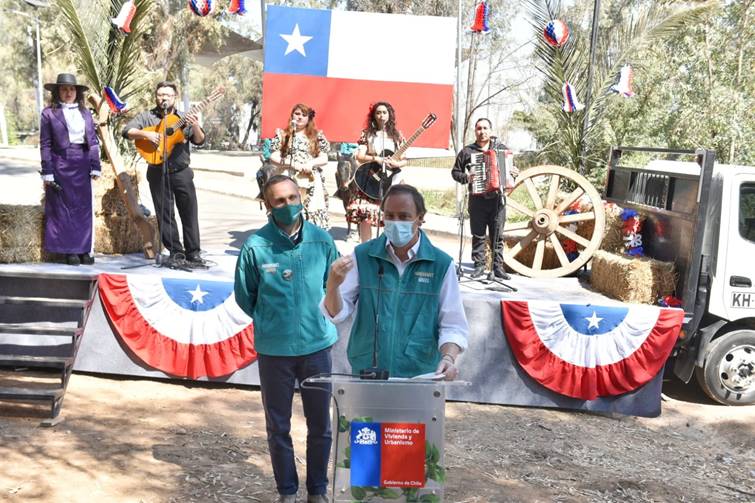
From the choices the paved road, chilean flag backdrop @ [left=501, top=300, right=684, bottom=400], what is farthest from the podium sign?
the paved road

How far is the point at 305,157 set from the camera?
26.6 feet

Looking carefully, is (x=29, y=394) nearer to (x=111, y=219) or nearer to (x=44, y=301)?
(x=44, y=301)

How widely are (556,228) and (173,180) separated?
12.5 feet

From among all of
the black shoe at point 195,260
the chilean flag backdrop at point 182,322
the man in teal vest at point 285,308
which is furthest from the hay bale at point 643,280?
the black shoe at point 195,260

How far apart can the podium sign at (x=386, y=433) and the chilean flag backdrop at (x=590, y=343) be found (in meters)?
3.86

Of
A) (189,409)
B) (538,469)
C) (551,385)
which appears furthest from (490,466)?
(189,409)

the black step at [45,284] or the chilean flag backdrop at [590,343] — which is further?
the black step at [45,284]

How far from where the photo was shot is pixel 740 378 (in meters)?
7.09

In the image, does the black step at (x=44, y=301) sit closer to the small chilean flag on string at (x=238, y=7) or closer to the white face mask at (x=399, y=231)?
the white face mask at (x=399, y=231)

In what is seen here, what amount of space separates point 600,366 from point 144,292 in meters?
3.95

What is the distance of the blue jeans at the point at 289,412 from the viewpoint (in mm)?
4227

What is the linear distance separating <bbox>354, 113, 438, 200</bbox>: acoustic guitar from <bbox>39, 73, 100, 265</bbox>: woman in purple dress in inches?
102

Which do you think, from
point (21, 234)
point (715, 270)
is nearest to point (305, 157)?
point (21, 234)

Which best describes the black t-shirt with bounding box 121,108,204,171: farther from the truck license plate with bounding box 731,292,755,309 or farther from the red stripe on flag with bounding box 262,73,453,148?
the truck license plate with bounding box 731,292,755,309
